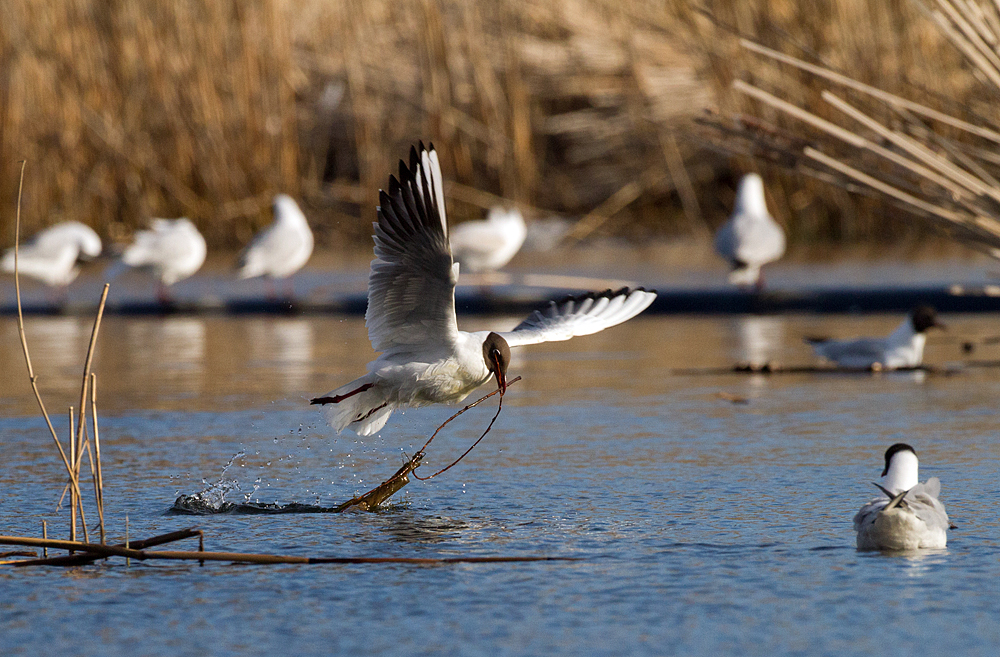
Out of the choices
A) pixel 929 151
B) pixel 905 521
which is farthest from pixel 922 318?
pixel 905 521

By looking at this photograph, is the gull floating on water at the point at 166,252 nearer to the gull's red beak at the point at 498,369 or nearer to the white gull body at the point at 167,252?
the white gull body at the point at 167,252

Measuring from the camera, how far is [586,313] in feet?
19.5

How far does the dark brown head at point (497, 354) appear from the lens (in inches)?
199

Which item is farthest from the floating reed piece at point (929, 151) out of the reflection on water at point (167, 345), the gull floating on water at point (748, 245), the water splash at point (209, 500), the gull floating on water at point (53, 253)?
the gull floating on water at point (53, 253)

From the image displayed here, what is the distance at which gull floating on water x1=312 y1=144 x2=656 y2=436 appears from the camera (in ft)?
15.8

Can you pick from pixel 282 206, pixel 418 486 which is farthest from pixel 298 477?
pixel 282 206

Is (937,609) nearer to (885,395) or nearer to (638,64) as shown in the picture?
(885,395)

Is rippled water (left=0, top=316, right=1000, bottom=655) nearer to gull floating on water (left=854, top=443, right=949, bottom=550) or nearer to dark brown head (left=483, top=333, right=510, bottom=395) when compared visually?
gull floating on water (left=854, top=443, right=949, bottom=550)

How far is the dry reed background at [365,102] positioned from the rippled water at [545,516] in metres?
6.49

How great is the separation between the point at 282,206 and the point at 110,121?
2.97 meters

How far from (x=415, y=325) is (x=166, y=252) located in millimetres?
8213

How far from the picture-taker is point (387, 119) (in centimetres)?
1620

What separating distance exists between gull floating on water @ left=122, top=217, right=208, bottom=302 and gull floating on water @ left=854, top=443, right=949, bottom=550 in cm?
944

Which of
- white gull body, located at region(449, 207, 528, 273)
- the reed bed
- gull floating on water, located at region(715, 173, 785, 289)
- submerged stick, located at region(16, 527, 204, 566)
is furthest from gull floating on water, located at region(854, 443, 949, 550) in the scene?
the reed bed
